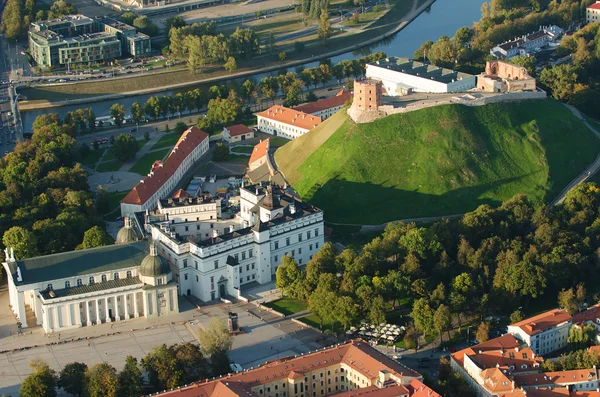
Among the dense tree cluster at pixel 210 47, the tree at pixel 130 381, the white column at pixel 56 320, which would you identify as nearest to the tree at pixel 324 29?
the dense tree cluster at pixel 210 47

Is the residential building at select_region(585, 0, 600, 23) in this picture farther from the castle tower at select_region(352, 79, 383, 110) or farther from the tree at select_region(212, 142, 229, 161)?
the tree at select_region(212, 142, 229, 161)

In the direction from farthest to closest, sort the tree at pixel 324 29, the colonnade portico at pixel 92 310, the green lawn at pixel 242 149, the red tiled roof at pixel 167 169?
the tree at pixel 324 29 < the green lawn at pixel 242 149 < the red tiled roof at pixel 167 169 < the colonnade portico at pixel 92 310

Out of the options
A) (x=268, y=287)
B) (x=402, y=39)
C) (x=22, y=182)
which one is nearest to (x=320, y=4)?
(x=402, y=39)

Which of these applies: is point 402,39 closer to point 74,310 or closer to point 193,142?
point 193,142

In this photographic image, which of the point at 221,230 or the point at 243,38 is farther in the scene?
the point at 243,38

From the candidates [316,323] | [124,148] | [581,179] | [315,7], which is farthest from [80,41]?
[316,323]

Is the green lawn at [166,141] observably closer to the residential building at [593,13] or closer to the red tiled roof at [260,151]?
the red tiled roof at [260,151]
